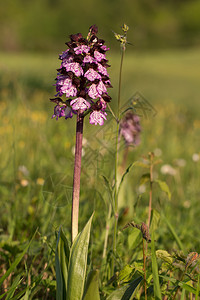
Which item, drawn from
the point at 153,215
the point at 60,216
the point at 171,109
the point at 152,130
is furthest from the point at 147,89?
the point at 153,215

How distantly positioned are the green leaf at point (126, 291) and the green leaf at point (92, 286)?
0.40 feet

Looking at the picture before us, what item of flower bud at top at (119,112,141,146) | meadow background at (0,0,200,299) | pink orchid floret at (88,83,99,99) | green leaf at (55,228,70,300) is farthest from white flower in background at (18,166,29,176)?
pink orchid floret at (88,83,99,99)

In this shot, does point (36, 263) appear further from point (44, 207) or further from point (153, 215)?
point (153, 215)

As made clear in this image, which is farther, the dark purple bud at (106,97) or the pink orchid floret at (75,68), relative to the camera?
the dark purple bud at (106,97)

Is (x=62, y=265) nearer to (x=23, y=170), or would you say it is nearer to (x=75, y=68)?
(x=75, y=68)

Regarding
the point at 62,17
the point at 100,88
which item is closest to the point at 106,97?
the point at 100,88

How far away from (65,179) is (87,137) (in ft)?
1.60

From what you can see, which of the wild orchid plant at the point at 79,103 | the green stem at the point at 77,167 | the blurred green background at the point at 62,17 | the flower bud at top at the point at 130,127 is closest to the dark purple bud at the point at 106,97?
the wild orchid plant at the point at 79,103

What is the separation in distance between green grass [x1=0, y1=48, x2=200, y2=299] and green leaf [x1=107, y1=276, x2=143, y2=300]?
0.30 meters

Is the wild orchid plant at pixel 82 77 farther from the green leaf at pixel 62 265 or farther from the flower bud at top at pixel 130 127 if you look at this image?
the flower bud at top at pixel 130 127

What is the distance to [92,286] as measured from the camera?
994 mm

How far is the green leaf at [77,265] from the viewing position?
3.47 ft

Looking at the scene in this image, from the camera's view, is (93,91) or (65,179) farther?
(65,179)

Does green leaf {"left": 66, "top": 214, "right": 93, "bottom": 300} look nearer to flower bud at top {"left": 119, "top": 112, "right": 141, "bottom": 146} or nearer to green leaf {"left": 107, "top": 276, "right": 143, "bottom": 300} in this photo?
green leaf {"left": 107, "top": 276, "right": 143, "bottom": 300}
